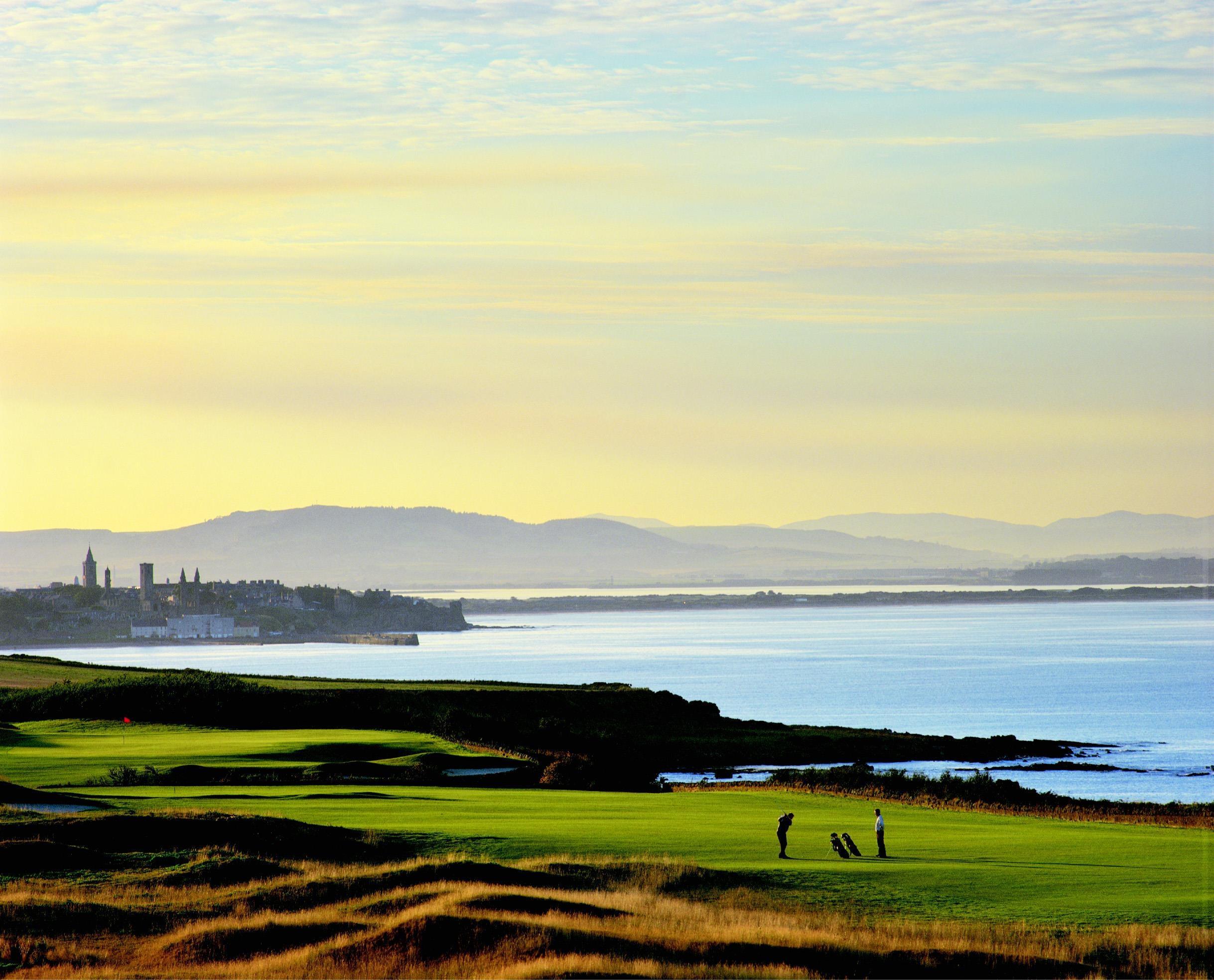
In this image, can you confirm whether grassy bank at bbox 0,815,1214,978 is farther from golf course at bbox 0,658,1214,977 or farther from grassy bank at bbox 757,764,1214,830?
grassy bank at bbox 757,764,1214,830

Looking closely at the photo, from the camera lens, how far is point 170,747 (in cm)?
4919

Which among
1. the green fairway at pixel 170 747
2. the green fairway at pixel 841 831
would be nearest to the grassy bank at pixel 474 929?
the green fairway at pixel 841 831

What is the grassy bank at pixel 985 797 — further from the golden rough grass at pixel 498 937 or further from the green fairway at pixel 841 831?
the golden rough grass at pixel 498 937

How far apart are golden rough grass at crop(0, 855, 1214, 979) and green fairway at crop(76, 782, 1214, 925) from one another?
5.76 feet

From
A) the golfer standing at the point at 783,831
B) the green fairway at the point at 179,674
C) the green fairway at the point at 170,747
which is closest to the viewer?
the golfer standing at the point at 783,831

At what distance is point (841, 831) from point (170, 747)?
2681 cm

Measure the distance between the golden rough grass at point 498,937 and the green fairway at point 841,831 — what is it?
1.76 metres

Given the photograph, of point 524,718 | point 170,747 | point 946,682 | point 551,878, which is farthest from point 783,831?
point 946,682

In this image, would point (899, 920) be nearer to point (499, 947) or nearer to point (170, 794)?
point (499, 947)

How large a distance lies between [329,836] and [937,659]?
141 meters

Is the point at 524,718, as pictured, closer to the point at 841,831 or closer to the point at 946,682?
Answer: the point at 841,831

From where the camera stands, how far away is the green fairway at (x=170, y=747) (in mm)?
42312

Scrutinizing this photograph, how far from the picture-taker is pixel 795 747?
7044 centimetres

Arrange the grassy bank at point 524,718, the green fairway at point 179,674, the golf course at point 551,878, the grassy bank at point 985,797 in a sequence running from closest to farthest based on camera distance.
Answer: the golf course at point 551,878 → the grassy bank at point 985,797 → the grassy bank at point 524,718 → the green fairway at point 179,674
